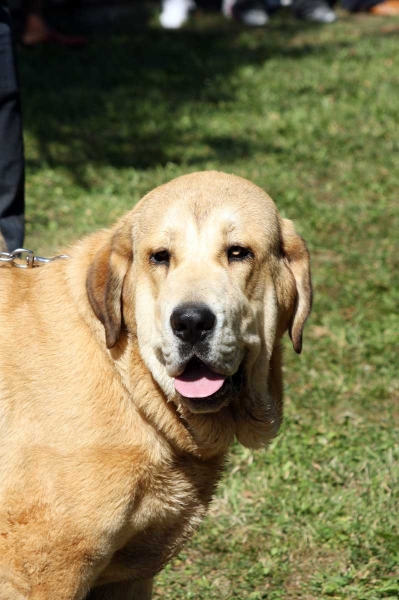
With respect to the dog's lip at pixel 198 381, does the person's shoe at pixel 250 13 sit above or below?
below

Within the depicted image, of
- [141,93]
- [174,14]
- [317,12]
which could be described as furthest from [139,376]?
[317,12]

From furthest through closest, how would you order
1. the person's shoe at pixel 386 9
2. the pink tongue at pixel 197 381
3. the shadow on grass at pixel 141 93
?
the person's shoe at pixel 386 9 → the shadow on grass at pixel 141 93 → the pink tongue at pixel 197 381

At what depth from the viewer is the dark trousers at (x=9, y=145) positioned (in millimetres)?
4926

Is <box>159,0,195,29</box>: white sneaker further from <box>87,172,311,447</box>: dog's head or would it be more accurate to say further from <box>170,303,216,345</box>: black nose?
<box>170,303,216,345</box>: black nose

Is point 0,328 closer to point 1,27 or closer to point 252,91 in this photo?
point 1,27

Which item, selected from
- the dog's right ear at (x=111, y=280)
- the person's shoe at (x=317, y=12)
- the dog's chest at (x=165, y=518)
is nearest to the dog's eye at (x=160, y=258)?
the dog's right ear at (x=111, y=280)

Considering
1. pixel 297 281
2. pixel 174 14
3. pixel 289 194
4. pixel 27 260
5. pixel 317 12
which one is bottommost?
pixel 289 194

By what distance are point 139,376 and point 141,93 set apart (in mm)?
8646

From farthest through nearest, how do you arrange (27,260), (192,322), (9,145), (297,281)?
(9,145) → (27,260) → (297,281) → (192,322)

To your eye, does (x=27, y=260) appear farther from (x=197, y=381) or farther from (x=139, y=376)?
(x=197, y=381)

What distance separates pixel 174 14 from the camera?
14906mm

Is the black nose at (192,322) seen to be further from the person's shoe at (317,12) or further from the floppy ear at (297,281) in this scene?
the person's shoe at (317,12)

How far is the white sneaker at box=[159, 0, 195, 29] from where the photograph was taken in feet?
48.6

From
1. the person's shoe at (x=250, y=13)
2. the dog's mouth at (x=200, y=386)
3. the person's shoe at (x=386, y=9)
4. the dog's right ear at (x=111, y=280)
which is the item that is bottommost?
the person's shoe at (x=250, y=13)
